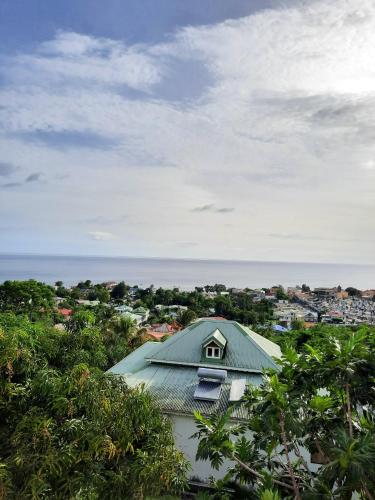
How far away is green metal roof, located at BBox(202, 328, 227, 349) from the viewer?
15953mm

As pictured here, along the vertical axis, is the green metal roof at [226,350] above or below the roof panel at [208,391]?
above

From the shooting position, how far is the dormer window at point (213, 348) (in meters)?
15.9

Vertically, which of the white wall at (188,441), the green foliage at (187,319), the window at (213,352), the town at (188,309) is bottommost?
the town at (188,309)

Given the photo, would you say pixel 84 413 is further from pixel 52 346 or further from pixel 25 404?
pixel 52 346

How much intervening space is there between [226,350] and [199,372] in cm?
220

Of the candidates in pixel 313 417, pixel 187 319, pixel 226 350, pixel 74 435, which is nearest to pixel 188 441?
pixel 226 350

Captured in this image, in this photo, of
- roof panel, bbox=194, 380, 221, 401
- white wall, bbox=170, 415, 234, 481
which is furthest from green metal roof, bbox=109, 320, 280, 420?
white wall, bbox=170, 415, 234, 481

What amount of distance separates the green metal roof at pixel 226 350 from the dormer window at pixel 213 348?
8.5 inches

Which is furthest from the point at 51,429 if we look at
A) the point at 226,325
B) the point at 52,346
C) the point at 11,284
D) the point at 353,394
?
the point at 11,284

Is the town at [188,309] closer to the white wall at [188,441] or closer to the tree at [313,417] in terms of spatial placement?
the white wall at [188,441]

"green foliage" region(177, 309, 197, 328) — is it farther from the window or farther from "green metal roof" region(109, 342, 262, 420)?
the window

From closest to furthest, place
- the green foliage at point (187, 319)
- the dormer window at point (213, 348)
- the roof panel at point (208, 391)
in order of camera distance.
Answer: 1. the roof panel at point (208, 391)
2. the dormer window at point (213, 348)
3. the green foliage at point (187, 319)

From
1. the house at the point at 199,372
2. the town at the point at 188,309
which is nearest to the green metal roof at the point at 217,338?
the house at the point at 199,372

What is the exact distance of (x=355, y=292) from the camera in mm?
185375
